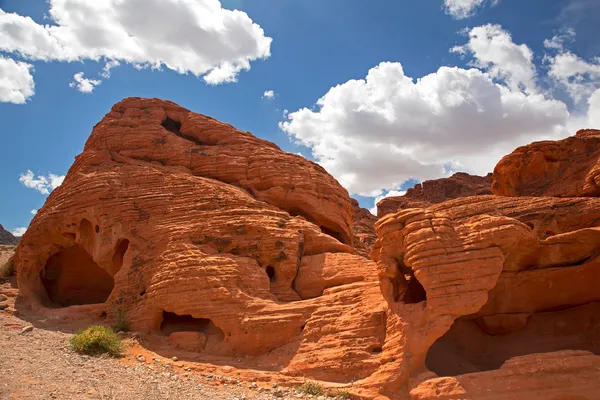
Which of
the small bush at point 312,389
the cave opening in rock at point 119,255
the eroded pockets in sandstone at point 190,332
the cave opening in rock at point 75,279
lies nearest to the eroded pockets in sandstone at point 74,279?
the cave opening in rock at point 75,279

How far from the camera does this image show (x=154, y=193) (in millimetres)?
17344

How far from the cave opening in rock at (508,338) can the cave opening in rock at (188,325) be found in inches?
245

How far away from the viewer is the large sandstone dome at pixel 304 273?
10.6m

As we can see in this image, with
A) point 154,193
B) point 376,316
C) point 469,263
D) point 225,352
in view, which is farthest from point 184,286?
point 469,263

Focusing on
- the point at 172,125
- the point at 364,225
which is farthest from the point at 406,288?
the point at 364,225

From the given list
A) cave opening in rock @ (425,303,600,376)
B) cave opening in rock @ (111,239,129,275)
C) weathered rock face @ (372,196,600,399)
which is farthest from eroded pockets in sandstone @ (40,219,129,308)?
cave opening in rock @ (425,303,600,376)

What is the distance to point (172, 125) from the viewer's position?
2217 centimetres

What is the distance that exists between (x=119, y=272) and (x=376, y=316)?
896 centimetres

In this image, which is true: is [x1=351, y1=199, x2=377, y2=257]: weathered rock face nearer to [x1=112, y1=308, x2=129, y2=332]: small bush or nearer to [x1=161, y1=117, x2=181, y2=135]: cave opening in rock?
[x1=161, y1=117, x2=181, y2=135]: cave opening in rock

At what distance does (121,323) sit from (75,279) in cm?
658

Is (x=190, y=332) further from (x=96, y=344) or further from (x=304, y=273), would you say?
(x=304, y=273)

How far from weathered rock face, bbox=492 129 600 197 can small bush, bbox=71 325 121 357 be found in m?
19.1

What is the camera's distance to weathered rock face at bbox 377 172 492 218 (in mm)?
50906

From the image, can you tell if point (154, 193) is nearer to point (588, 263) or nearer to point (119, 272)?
point (119, 272)
